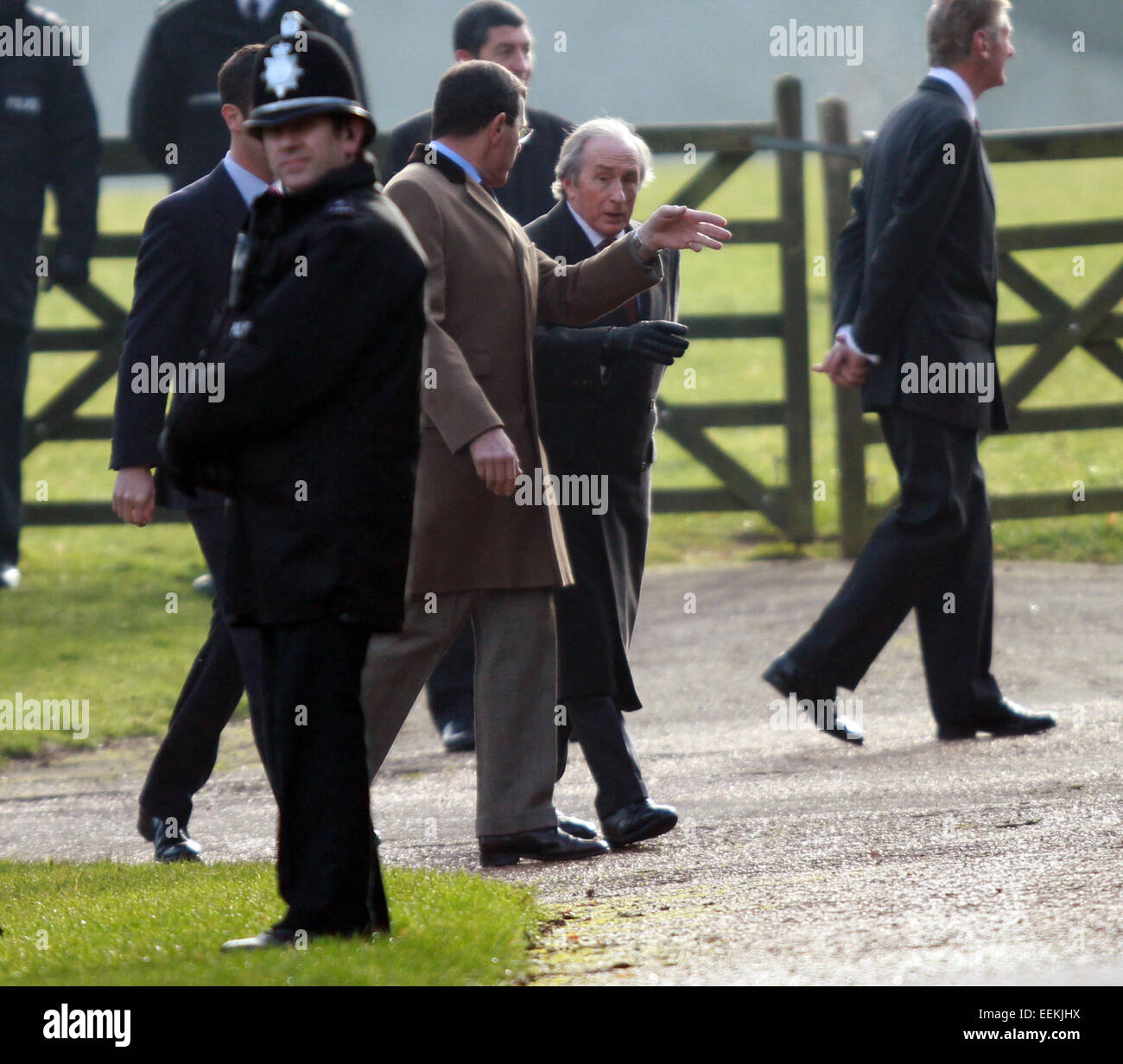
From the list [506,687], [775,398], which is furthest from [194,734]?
[775,398]

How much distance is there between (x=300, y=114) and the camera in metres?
3.39

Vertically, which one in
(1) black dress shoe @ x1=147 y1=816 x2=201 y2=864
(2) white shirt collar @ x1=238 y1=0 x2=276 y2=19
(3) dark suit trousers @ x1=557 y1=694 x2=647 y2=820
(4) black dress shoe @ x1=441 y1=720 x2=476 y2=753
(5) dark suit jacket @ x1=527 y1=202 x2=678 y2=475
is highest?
(2) white shirt collar @ x1=238 y1=0 x2=276 y2=19

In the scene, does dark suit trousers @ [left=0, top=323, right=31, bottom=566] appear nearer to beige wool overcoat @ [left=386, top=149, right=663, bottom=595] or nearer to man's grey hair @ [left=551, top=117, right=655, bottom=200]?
man's grey hair @ [left=551, top=117, right=655, bottom=200]

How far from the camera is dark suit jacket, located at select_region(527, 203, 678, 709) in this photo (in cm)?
500

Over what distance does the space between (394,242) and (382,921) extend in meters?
1.22

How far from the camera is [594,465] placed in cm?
509

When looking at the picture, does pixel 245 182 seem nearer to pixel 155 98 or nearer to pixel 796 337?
pixel 155 98

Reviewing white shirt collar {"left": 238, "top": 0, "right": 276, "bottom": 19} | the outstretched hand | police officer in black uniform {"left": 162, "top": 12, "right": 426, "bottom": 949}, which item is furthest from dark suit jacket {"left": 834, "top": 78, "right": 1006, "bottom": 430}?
white shirt collar {"left": 238, "top": 0, "right": 276, "bottom": 19}

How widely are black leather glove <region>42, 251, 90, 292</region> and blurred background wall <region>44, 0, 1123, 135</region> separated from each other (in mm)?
32683

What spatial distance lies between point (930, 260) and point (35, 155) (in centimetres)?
436

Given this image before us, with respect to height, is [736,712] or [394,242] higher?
[394,242]

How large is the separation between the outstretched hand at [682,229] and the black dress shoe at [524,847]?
142 cm
